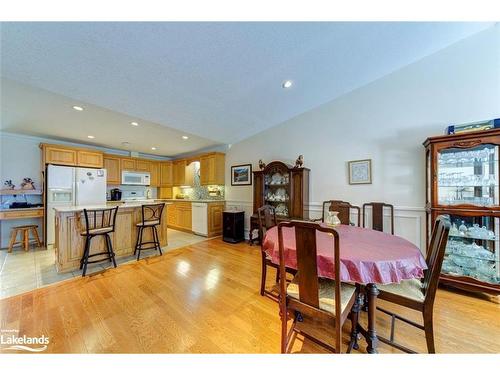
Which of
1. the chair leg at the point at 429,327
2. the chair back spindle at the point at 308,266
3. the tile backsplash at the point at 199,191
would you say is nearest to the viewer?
the chair back spindle at the point at 308,266

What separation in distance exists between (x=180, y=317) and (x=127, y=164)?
4.81 metres

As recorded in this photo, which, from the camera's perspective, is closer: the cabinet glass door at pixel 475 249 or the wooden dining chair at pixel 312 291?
the wooden dining chair at pixel 312 291

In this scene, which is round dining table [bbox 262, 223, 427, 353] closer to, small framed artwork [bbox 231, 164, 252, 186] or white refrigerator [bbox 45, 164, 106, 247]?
small framed artwork [bbox 231, 164, 252, 186]

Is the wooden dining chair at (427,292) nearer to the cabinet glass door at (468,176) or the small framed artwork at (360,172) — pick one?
the cabinet glass door at (468,176)

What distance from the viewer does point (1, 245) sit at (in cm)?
359

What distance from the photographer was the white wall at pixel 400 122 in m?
2.27

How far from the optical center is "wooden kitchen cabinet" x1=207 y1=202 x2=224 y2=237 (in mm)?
4609

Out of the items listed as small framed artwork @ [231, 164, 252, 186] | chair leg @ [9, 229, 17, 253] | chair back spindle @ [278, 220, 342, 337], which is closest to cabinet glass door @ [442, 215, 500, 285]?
chair back spindle @ [278, 220, 342, 337]

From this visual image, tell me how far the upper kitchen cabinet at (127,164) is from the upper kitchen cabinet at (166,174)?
83 cm

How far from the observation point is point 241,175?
15.2ft

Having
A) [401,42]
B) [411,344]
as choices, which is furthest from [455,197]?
[401,42]

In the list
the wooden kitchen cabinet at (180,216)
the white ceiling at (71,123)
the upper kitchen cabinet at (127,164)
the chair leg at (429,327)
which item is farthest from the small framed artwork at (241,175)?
the chair leg at (429,327)
